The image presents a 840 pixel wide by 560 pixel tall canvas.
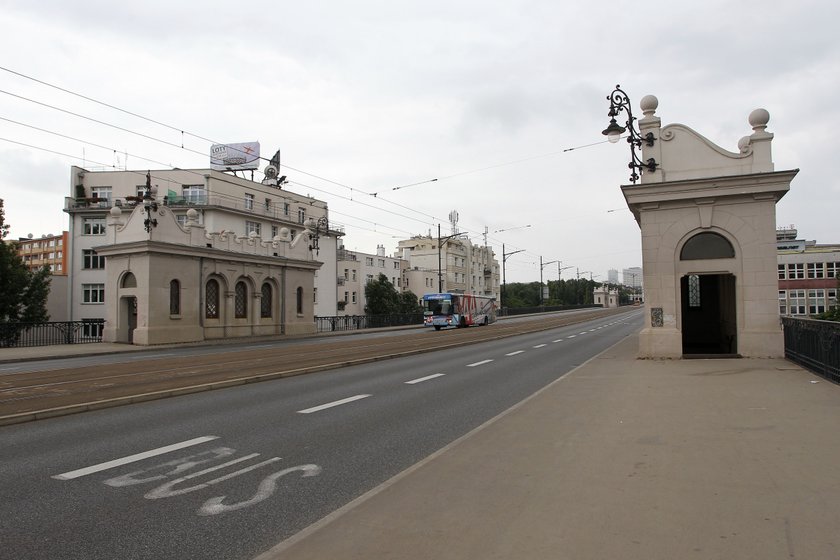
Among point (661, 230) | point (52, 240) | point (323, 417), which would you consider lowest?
point (323, 417)

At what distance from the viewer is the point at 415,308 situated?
265 feet

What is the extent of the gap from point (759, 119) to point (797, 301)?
7043 cm

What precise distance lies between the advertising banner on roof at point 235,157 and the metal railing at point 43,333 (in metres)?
33.5

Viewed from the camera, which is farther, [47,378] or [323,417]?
[47,378]

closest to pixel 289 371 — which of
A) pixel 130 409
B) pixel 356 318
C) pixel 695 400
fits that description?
pixel 130 409

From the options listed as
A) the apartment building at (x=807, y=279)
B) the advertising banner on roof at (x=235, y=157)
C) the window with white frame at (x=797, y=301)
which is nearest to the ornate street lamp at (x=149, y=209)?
the advertising banner on roof at (x=235, y=157)

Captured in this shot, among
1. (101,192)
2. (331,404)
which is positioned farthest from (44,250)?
(331,404)

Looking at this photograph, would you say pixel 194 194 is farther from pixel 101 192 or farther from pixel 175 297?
pixel 175 297

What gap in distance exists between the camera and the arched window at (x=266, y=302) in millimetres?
38766

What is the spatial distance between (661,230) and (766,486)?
12390 millimetres

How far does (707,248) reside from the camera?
1584 centimetres

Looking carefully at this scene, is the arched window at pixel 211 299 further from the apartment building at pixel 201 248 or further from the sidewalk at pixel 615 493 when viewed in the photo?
the sidewalk at pixel 615 493

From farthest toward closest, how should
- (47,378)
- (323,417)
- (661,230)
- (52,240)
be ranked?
(52,240) → (661,230) → (47,378) → (323,417)

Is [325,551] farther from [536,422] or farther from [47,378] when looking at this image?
[47,378]
